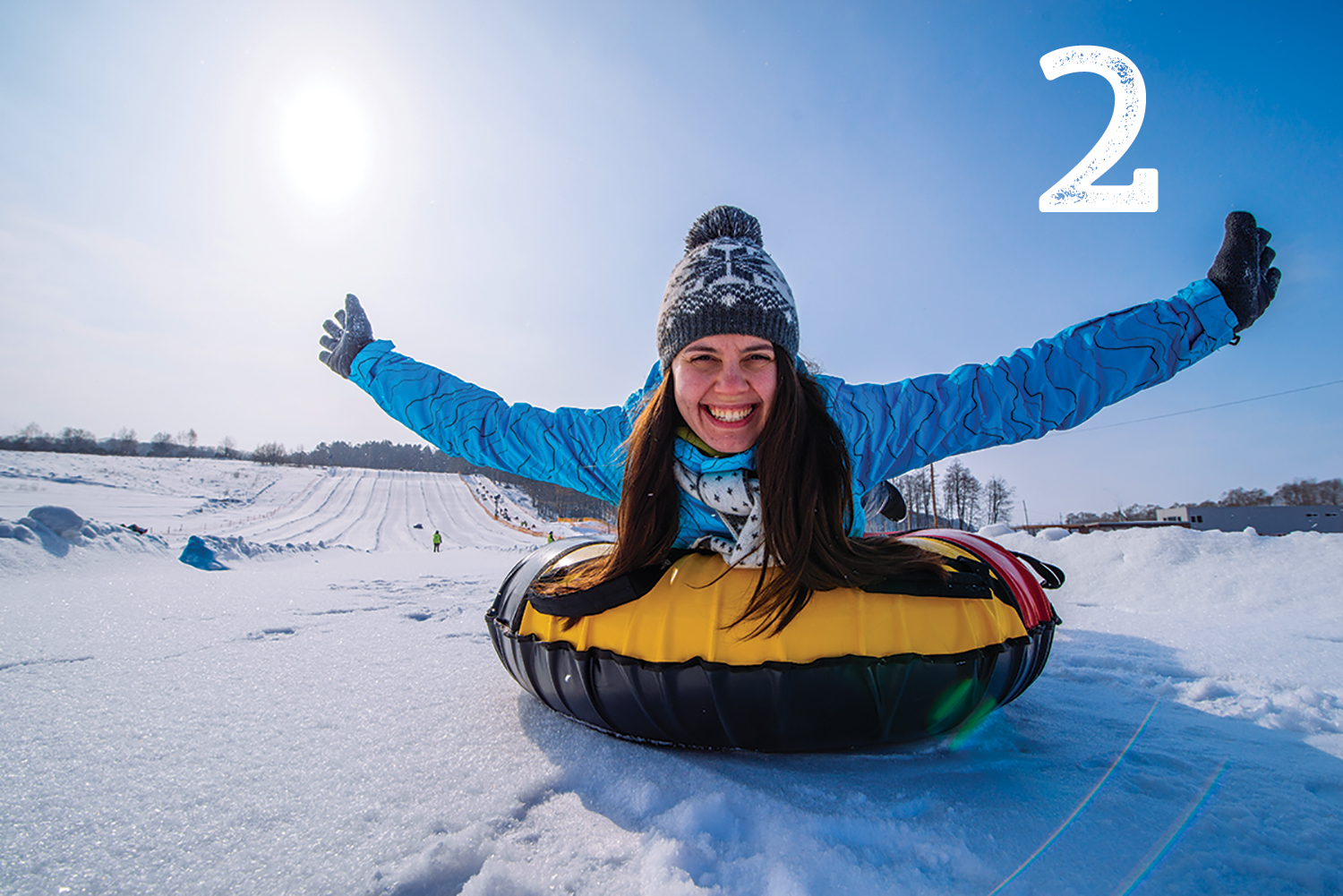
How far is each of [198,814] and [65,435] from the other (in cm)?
11920

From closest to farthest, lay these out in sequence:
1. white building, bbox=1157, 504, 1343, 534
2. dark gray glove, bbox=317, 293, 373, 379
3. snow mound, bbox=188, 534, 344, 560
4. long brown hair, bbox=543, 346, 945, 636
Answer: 1. long brown hair, bbox=543, 346, 945, 636
2. dark gray glove, bbox=317, 293, 373, 379
3. snow mound, bbox=188, 534, 344, 560
4. white building, bbox=1157, 504, 1343, 534

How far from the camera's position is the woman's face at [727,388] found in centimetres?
177

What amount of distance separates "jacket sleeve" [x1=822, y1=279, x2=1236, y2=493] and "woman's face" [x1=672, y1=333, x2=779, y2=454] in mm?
374

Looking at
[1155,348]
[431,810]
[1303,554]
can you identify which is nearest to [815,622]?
[431,810]

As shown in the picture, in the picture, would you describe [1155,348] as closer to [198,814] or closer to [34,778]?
[198,814]

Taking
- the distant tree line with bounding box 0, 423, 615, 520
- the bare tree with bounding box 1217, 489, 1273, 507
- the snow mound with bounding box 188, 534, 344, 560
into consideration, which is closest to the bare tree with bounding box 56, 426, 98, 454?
the distant tree line with bounding box 0, 423, 615, 520

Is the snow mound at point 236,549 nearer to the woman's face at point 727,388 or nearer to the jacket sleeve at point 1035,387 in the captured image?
the woman's face at point 727,388

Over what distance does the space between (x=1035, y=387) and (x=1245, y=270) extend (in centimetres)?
78

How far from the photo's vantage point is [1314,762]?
1351 mm

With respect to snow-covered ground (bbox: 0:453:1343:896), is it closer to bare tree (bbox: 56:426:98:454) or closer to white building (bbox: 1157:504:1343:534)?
white building (bbox: 1157:504:1343:534)

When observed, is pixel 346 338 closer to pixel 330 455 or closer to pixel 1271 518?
pixel 1271 518

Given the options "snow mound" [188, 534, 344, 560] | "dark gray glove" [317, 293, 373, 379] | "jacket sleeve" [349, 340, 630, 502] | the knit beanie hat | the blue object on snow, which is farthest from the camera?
"snow mound" [188, 534, 344, 560]

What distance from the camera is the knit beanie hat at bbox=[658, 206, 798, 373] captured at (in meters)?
1.88


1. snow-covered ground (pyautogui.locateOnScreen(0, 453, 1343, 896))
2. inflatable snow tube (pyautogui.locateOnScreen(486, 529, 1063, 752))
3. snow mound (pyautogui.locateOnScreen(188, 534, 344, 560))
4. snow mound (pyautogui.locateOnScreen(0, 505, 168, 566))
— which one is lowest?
snow mound (pyautogui.locateOnScreen(188, 534, 344, 560))
